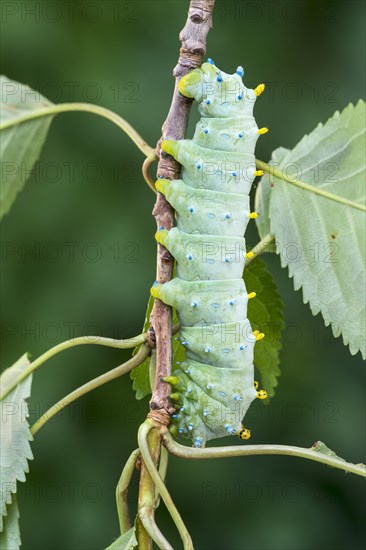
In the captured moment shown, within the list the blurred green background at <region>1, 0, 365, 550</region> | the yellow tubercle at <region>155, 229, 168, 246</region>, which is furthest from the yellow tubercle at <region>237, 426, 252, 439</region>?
the blurred green background at <region>1, 0, 365, 550</region>

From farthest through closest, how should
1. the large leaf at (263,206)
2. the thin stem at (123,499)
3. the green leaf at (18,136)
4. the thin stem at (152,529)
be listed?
the green leaf at (18,136) → the large leaf at (263,206) → the thin stem at (123,499) → the thin stem at (152,529)

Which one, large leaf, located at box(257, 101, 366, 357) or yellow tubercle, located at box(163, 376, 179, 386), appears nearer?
yellow tubercle, located at box(163, 376, 179, 386)

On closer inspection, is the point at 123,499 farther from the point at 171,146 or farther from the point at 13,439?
the point at 171,146

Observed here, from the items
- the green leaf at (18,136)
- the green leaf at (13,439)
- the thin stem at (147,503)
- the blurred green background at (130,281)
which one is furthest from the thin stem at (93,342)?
the blurred green background at (130,281)

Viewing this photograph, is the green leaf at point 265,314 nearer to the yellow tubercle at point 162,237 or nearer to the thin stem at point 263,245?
the thin stem at point 263,245

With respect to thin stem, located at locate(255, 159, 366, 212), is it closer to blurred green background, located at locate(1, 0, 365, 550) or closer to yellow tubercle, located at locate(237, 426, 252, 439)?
yellow tubercle, located at locate(237, 426, 252, 439)
